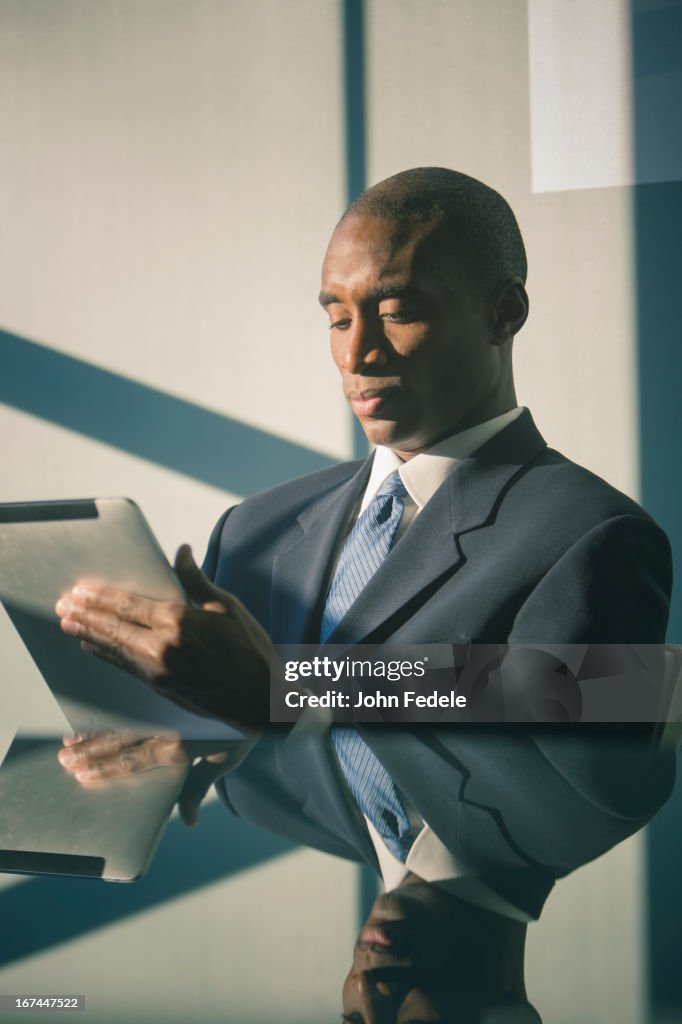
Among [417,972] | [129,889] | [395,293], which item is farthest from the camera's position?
[395,293]

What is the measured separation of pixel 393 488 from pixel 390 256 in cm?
32

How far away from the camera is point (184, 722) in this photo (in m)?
1.05

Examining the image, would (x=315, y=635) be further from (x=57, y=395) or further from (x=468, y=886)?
(x=57, y=395)

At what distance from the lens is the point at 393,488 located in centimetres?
127

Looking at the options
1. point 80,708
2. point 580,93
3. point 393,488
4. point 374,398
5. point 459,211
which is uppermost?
point 580,93

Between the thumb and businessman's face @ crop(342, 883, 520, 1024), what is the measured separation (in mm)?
514

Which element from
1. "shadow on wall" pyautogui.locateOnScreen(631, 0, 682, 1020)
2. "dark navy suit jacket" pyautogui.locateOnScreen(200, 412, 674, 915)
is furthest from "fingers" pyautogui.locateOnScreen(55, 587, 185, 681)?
"shadow on wall" pyautogui.locateOnScreen(631, 0, 682, 1020)

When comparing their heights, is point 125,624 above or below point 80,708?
above

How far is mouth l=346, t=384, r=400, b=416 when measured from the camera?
4.08 feet

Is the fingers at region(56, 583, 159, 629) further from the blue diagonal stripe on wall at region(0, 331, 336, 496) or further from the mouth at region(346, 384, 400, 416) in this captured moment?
the blue diagonal stripe on wall at region(0, 331, 336, 496)

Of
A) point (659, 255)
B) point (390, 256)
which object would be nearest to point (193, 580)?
point (390, 256)

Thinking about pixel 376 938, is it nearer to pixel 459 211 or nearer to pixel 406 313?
pixel 406 313

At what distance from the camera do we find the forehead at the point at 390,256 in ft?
3.97

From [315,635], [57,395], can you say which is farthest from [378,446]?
[57,395]
